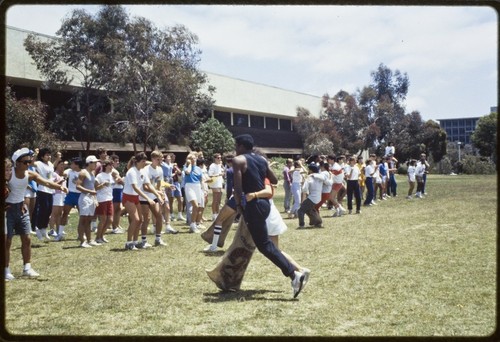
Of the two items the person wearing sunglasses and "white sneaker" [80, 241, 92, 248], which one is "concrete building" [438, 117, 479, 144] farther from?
the person wearing sunglasses

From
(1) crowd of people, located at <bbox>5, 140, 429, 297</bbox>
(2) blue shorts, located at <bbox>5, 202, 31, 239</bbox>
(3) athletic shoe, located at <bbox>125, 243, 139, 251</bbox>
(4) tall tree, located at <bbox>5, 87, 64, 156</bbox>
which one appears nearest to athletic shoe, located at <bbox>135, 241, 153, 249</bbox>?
(1) crowd of people, located at <bbox>5, 140, 429, 297</bbox>

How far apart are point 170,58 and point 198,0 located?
2500 centimetres

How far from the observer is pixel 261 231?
6.19 meters

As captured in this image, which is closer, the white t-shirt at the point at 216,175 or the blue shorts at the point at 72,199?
the blue shorts at the point at 72,199

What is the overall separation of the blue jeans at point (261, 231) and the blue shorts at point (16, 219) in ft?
10.9

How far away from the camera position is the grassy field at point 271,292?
5.11 meters

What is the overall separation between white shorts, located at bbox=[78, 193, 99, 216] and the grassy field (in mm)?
767

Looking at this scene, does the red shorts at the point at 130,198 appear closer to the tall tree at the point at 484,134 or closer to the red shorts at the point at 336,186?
the red shorts at the point at 336,186

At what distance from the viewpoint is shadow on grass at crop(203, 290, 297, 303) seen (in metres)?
6.11

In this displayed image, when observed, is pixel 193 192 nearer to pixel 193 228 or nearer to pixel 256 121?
pixel 193 228

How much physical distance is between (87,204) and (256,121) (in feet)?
99.5

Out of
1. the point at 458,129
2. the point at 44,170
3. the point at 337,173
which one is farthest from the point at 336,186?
the point at 458,129

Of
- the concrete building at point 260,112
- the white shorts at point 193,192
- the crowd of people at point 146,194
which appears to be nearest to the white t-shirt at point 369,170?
the crowd of people at point 146,194

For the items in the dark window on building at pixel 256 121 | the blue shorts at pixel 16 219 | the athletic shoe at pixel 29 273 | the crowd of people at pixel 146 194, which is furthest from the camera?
the dark window on building at pixel 256 121
